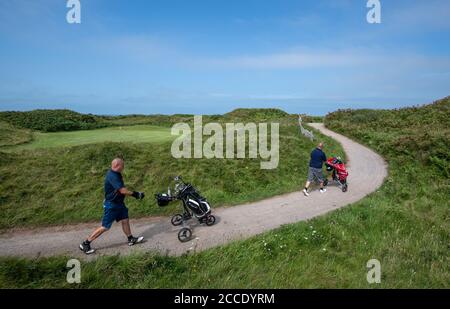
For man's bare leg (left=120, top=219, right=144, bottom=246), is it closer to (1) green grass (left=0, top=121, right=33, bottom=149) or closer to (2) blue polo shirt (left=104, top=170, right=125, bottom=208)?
(2) blue polo shirt (left=104, top=170, right=125, bottom=208)

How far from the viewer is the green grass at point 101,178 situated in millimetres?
11000

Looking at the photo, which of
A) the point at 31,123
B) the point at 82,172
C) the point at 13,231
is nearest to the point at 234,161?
the point at 82,172

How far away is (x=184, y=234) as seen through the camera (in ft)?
27.9

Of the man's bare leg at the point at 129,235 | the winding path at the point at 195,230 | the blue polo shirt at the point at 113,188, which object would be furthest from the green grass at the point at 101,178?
the blue polo shirt at the point at 113,188

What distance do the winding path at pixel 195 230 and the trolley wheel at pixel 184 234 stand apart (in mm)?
137

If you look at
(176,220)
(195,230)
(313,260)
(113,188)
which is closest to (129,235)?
(113,188)

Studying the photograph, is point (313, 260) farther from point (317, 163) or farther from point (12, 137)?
point (12, 137)

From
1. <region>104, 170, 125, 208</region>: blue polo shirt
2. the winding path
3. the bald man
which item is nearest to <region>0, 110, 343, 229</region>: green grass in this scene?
the winding path

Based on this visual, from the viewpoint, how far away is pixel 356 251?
8320 millimetres

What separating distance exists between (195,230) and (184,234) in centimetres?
85

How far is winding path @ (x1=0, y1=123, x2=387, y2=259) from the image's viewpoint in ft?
27.0

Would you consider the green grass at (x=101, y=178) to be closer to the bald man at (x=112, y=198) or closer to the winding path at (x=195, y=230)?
the winding path at (x=195, y=230)

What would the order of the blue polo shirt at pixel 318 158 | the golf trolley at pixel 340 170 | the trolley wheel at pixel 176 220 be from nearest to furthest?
the trolley wheel at pixel 176 220, the blue polo shirt at pixel 318 158, the golf trolley at pixel 340 170
